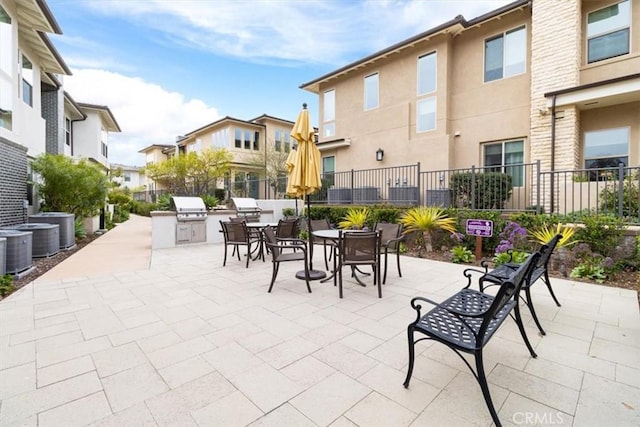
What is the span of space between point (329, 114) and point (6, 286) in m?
13.0

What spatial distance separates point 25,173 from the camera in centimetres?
824

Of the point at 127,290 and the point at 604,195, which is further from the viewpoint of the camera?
the point at 604,195

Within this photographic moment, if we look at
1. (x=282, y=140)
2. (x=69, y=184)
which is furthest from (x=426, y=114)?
(x=282, y=140)

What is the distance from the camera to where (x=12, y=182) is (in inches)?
295

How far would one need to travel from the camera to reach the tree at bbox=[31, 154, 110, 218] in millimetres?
8555

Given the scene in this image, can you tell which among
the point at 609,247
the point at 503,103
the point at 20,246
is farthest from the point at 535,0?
the point at 20,246

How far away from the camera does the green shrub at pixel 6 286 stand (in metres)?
4.54

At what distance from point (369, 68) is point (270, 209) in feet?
24.6

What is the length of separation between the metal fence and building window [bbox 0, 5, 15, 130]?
8.13 metres

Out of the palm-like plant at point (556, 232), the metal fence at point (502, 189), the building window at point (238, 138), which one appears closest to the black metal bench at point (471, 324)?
the palm-like plant at point (556, 232)

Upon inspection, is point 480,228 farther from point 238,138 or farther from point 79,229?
point 238,138

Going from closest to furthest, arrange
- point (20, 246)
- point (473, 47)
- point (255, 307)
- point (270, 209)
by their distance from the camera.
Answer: point (255, 307) → point (20, 246) → point (473, 47) → point (270, 209)

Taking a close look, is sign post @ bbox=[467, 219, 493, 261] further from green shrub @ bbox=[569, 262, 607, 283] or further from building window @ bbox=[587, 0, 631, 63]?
building window @ bbox=[587, 0, 631, 63]

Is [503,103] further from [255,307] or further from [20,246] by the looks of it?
[20,246]
